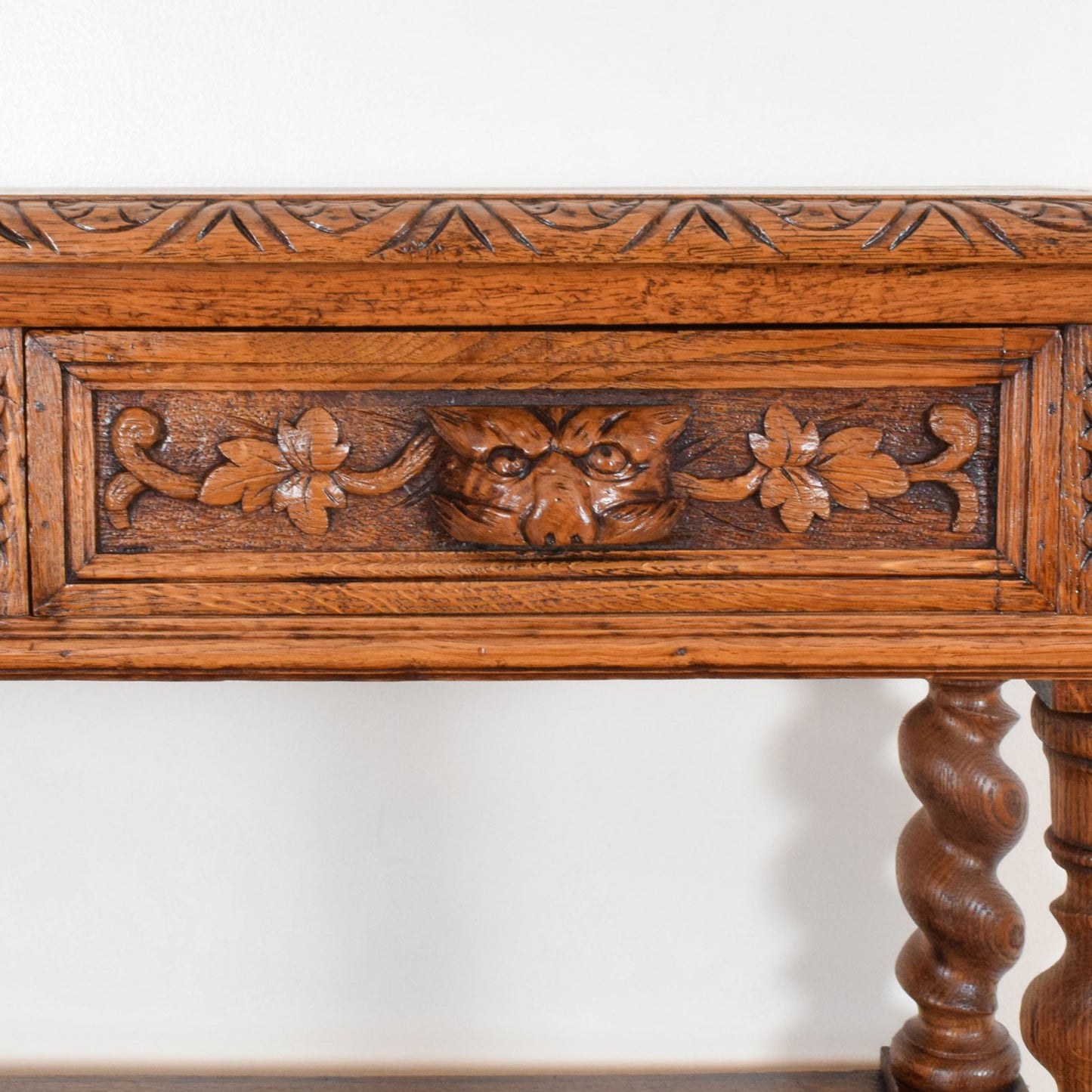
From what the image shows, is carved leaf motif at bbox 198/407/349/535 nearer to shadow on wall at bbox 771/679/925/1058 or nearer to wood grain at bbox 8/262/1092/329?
wood grain at bbox 8/262/1092/329

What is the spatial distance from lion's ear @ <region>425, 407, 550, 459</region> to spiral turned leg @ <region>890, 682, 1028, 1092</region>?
38cm

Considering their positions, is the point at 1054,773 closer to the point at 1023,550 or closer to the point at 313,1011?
the point at 1023,550

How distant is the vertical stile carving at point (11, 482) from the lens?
0.49m

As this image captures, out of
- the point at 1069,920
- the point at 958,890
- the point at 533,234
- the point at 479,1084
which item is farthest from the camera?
the point at 479,1084

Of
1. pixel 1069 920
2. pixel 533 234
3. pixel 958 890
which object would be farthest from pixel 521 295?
pixel 958 890

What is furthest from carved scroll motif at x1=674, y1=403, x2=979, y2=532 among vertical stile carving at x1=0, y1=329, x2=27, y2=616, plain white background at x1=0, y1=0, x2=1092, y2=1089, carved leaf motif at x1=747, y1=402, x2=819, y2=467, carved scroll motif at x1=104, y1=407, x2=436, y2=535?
plain white background at x1=0, y1=0, x2=1092, y2=1089

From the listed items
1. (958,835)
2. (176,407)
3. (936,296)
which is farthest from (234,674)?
(958,835)

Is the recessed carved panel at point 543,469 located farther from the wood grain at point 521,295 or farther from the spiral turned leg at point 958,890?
the spiral turned leg at point 958,890

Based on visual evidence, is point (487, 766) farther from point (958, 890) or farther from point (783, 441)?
point (783, 441)

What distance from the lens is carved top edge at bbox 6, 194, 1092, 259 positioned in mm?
461

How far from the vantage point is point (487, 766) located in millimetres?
993

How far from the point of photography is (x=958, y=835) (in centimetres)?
77

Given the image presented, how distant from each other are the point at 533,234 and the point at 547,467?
0.31 feet

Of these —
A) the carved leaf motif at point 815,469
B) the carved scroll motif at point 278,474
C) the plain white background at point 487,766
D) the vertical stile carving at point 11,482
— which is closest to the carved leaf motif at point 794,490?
the carved leaf motif at point 815,469
